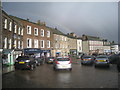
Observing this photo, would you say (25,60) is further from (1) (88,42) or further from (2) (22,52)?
(1) (88,42)

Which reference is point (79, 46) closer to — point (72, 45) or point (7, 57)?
point (72, 45)

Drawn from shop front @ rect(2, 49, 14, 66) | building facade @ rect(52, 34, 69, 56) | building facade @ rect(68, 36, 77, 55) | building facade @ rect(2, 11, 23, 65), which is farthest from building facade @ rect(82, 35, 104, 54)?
shop front @ rect(2, 49, 14, 66)

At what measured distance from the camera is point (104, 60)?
1836 centimetres

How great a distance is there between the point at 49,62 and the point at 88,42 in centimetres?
5339

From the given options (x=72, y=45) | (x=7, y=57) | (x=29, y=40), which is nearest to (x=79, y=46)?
(x=72, y=45)

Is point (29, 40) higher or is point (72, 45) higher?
point (29, 40)

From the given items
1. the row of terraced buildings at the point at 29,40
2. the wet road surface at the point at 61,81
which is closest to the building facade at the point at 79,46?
the row of terraced buildings at the point at 29,40

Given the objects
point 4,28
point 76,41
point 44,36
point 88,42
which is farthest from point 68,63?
point 88,42

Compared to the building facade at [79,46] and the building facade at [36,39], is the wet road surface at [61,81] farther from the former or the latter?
the building facade at [79,46]

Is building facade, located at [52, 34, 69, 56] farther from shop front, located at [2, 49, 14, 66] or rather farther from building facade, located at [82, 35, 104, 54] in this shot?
building facade, located at [82, 35, 104, 54]

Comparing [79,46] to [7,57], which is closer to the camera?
[7,57]

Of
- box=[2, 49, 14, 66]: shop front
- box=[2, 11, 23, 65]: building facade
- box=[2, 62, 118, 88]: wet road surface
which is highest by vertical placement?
box=[2, 11, 23, 65]: building facade

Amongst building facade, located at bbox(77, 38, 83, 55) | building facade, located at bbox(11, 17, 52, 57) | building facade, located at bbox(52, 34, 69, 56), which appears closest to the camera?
building facade, located at bbox(11, 17, 52, 57)

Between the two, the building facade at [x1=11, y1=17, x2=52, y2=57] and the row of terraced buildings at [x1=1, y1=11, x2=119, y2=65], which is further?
the building facade at [x1=11, y1=17, x2=52, y2=57]
